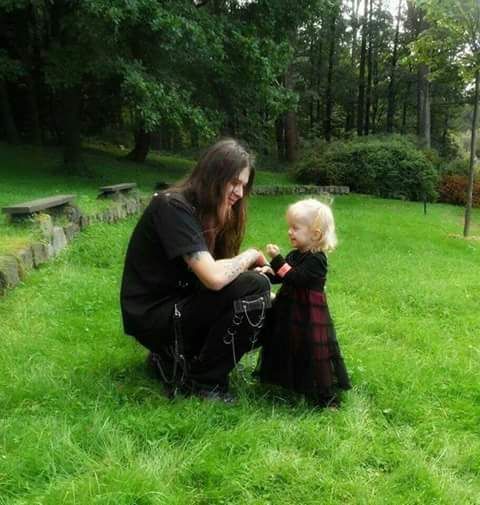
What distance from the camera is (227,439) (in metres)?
2.08

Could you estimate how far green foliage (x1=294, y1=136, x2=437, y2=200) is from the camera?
15898 millimetres

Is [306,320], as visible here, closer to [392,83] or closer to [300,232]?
[300,232]

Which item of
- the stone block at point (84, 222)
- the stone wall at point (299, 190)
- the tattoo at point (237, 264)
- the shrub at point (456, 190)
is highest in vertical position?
the tattoo at point (237, 264)

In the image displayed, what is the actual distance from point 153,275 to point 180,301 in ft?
0.54

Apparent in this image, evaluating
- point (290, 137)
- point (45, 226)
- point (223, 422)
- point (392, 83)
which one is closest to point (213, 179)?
point (223, 422)

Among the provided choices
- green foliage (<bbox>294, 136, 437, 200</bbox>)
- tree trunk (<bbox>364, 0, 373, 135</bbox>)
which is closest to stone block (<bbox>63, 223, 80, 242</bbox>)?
green foliage (<bbox>294, 136, 437, 200</bbox>)

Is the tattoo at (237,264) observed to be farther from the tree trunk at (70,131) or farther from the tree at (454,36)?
the tree trunk at (70,131)

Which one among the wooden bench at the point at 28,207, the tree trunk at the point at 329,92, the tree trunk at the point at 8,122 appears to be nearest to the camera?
the wooden bench at the point at 28,207

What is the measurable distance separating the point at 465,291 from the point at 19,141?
1456 centimetres

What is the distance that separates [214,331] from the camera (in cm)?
234

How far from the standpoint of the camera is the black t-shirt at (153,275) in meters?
2.30

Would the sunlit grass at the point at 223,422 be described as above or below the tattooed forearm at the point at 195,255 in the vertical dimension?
below

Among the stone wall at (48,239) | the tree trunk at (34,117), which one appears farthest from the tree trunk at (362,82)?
the stone wall at (48,239)

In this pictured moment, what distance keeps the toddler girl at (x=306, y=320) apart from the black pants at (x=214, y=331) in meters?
0.15
